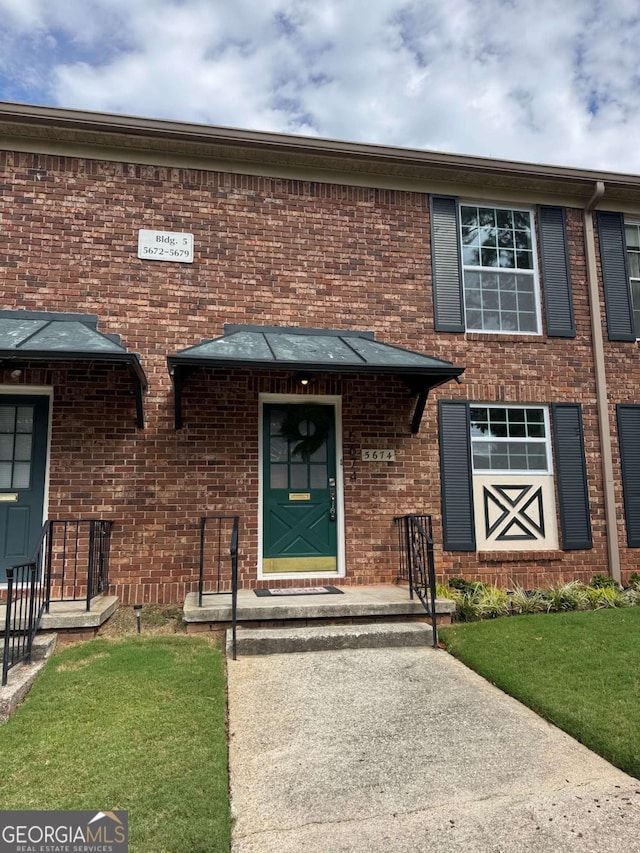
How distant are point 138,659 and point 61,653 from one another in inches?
27.0

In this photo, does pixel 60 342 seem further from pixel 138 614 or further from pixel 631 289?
pixel 631 289

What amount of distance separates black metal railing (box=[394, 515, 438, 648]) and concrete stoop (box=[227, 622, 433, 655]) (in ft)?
0.77

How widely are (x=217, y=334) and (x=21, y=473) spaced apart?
8.45 ft

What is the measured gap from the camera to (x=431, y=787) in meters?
2.84

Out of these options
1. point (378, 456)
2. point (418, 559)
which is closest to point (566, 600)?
point (418, 559)

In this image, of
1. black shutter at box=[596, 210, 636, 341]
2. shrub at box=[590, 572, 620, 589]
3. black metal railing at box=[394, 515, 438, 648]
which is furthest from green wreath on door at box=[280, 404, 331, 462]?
black shutter at box=[596, 210, 636, 341]

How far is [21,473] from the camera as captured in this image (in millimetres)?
6066

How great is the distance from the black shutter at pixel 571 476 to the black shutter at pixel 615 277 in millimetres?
1312

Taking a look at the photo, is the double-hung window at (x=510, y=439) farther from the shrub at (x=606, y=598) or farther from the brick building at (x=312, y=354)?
the shrub at (x=606, y=598)

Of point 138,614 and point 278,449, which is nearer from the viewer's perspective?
point 138,614

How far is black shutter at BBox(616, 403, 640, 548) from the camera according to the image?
7273 millimetres

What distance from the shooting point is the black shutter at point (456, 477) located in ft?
22.4

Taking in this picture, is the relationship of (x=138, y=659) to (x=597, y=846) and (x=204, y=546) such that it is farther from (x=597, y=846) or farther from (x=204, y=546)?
(x=597, y=846)

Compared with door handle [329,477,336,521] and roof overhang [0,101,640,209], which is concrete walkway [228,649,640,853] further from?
roof overhang [0,101,640,209]
